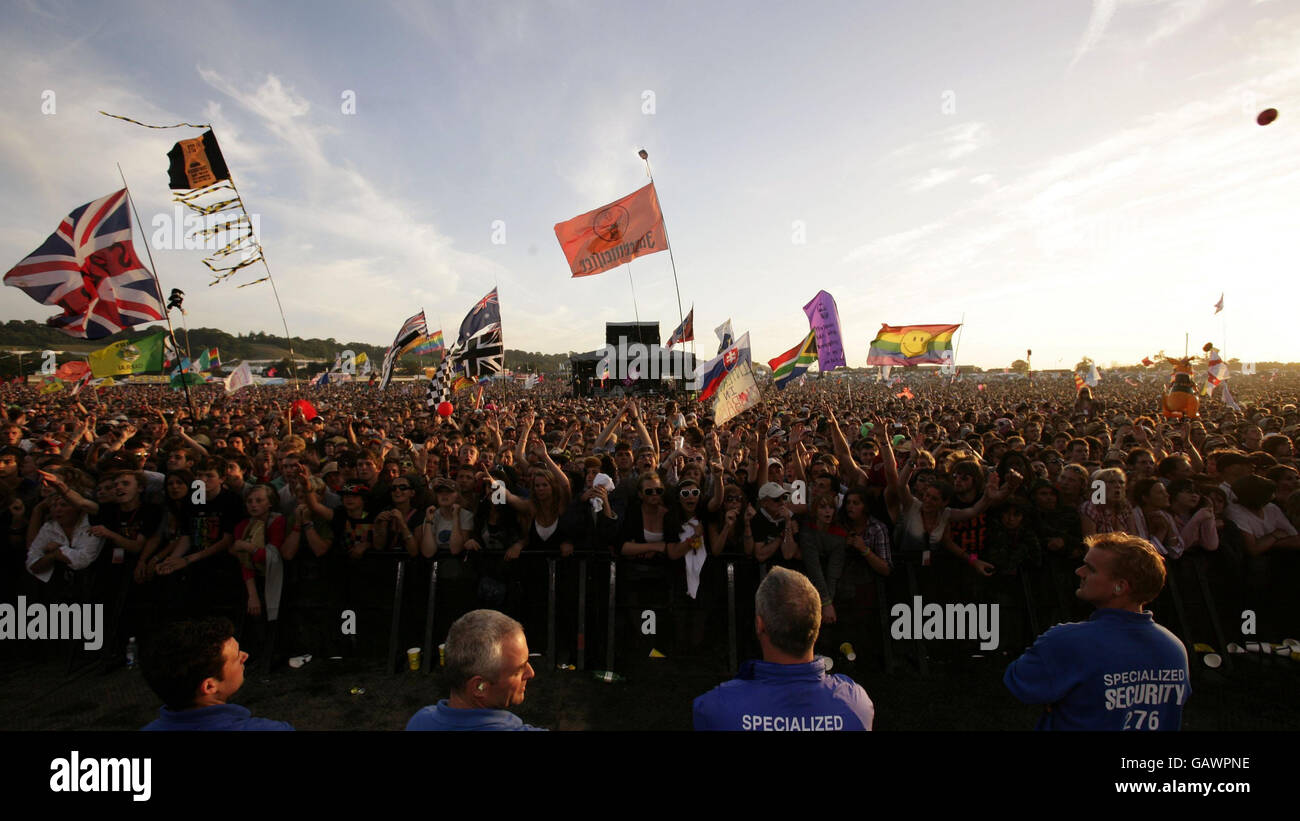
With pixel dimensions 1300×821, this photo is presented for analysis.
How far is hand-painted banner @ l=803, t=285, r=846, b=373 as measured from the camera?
16000 mm

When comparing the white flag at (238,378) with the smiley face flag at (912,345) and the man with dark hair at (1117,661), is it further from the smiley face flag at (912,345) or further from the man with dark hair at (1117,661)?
the smiley face flag at (912,345)

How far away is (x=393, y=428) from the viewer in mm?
15734

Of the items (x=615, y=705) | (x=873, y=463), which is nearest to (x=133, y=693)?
(x=615, y=705)

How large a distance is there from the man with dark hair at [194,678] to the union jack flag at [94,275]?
36.8 feet

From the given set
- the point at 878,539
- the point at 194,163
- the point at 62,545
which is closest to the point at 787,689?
the point at 878,539

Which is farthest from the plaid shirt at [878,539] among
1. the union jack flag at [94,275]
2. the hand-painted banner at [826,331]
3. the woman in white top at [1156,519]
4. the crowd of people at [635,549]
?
the union jack flag at [94,275]

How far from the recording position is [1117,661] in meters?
2.26

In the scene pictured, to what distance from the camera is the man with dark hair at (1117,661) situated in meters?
2.26

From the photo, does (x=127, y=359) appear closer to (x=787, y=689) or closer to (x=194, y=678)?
(x=194, y=678)

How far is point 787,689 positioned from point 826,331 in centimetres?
1533

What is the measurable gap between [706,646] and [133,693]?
5349mm

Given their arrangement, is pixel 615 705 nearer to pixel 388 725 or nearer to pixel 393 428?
pixel 388 725

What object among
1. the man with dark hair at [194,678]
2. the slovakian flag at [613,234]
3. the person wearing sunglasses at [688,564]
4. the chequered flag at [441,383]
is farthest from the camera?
Result: the chequered flag at [441,383]
